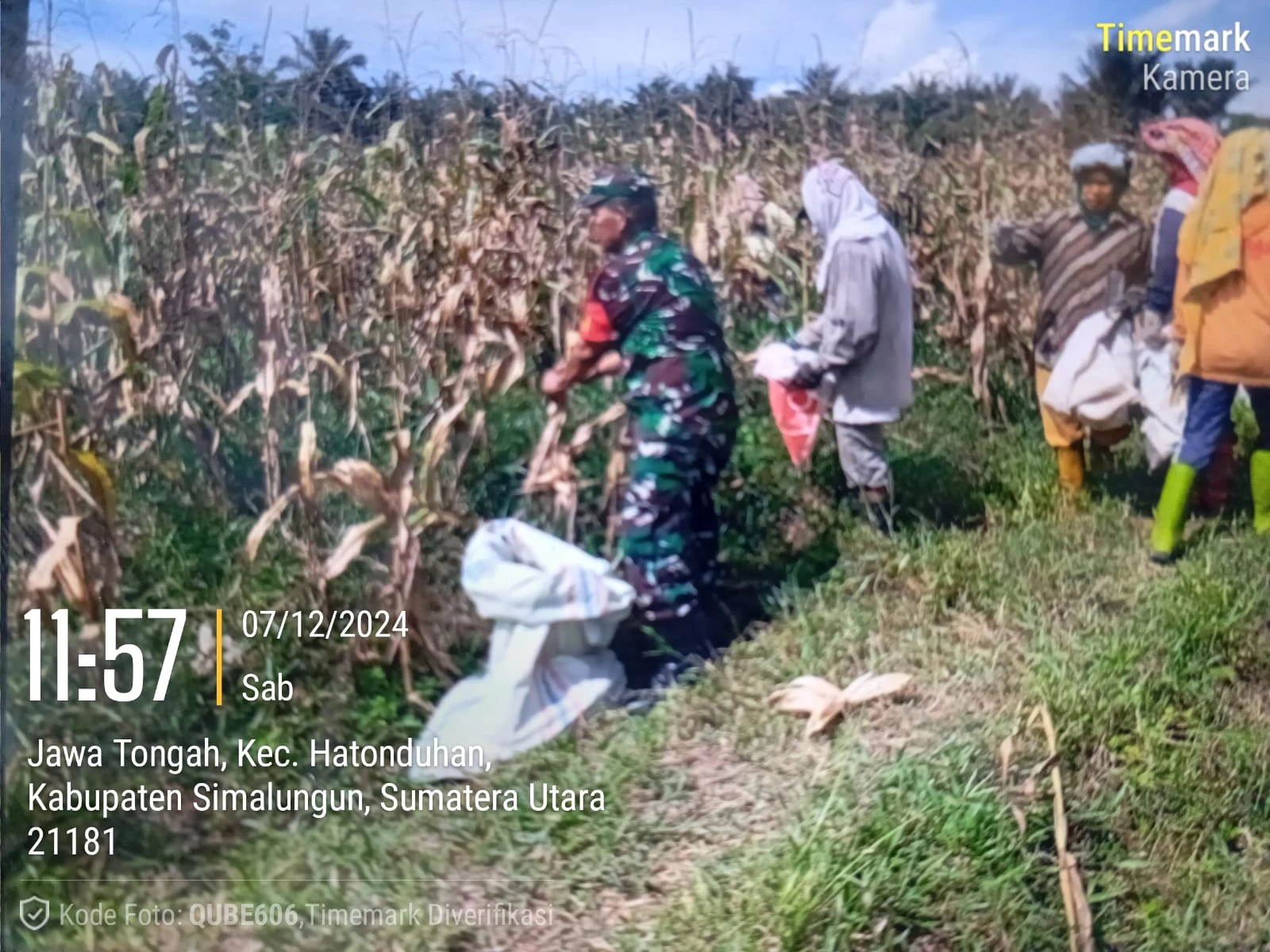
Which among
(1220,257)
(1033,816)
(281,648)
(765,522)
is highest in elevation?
(1220,257)

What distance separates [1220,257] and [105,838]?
2348mm

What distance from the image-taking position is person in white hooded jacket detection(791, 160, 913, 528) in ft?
8.02

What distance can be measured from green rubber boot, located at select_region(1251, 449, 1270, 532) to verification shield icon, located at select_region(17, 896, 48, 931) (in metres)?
2.42

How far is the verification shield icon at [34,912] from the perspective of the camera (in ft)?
7.46

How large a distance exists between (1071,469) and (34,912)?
2.13 meters

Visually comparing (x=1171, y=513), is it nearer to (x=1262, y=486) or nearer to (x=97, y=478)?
(x=1262, y=486)

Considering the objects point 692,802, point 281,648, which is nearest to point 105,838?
point 281,648

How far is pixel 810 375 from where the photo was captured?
97.6 inches

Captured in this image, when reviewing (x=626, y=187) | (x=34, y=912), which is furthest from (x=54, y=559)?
(x=626, y=187)

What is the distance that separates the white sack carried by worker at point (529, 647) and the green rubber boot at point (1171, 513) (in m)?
1.06

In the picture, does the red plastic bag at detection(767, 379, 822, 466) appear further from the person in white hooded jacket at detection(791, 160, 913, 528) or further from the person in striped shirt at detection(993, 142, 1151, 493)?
the person in striped shirt at detection(993, 142, 1151, 493)

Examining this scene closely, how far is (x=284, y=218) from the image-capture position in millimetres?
2422

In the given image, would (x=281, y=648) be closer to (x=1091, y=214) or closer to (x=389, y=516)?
(x=389, y=516)

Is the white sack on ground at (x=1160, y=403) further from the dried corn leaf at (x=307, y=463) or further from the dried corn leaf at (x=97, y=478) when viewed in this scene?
the dried corn leaf at (x=97, y=478)
